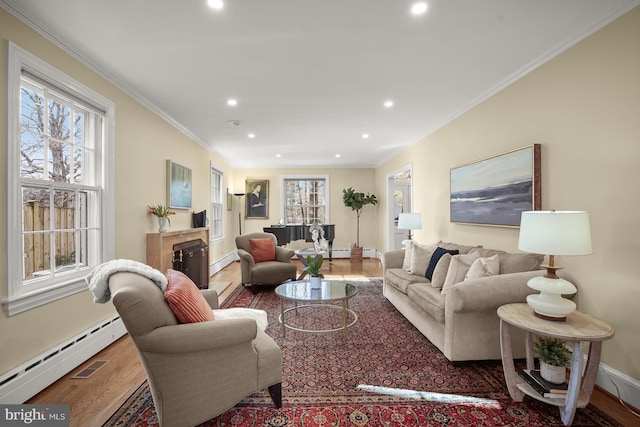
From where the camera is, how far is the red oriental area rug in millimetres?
1869

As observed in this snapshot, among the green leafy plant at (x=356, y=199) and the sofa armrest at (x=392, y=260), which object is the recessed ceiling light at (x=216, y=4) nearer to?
the sofa armrest at (x=392, y=260)

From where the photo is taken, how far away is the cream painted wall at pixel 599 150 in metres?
2.02

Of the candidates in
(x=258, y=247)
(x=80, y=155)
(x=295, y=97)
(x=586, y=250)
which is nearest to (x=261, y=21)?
(x=295, y=97)

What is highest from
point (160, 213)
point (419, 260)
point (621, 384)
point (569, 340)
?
point (160, 213)

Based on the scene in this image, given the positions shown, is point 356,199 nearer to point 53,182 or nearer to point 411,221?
point 411,221

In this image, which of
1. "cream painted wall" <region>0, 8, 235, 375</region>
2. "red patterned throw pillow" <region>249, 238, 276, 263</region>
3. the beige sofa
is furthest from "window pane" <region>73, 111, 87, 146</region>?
the beige sofa

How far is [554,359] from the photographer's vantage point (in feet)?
6.39

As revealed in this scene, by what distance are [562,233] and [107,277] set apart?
2.60 m

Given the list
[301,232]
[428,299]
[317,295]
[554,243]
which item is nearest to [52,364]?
[317,295]

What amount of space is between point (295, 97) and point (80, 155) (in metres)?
2.22

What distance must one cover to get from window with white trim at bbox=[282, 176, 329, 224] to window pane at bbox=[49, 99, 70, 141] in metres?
5.96

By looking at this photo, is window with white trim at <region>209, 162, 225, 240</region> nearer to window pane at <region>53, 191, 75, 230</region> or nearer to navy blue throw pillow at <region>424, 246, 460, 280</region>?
window pane at <region>53, 191, 75, 230</region>

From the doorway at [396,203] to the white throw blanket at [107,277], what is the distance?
5963mm

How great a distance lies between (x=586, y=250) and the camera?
5.88ft
